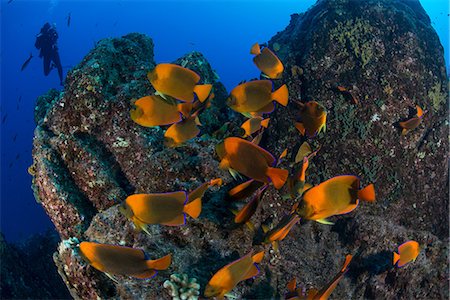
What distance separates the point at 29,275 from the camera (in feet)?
26.2

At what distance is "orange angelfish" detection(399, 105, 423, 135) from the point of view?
4402mm

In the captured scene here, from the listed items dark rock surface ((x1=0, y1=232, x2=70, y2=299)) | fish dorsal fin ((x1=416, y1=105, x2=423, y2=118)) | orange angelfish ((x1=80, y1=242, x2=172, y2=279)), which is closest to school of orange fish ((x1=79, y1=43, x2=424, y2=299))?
orange angelfish ((x1=80, y1=242, x2=172, y2=279))

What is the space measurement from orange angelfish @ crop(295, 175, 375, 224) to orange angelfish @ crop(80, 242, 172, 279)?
972 mm

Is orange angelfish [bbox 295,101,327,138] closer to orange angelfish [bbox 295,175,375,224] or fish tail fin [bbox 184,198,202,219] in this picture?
orange angelfish [bbox 295,175,375,224]

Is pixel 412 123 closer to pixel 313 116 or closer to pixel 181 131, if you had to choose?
pixel 313 116

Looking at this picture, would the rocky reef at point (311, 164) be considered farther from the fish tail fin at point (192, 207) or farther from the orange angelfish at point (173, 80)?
the orange angelfish at point (173, 80)

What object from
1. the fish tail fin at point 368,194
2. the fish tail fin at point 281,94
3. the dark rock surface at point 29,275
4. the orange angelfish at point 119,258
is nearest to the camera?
the fish tail fin at point 368,194

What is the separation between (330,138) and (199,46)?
10682 cm

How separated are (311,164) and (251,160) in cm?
247

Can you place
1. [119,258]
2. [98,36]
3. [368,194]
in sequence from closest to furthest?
[368,194] → [119,258] → [98,36]

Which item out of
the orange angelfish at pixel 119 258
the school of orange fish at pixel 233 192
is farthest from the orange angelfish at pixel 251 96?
the orange angelfish at pixel 119 258

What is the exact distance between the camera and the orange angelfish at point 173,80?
2848 mm

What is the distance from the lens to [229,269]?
2205 mm

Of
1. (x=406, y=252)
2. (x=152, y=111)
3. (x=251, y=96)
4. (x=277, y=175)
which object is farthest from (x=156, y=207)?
(x=406, y=252)
